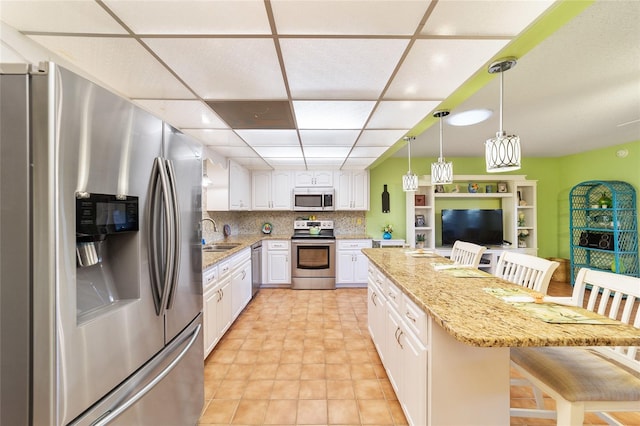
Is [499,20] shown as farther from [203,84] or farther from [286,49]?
[203,84]

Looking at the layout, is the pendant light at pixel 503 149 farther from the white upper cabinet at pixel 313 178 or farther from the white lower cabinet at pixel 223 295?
the white upper cabinet at pixel 313 178

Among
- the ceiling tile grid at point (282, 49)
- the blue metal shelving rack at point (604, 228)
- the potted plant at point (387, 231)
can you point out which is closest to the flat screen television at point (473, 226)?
the potted plant at point (387, 231)

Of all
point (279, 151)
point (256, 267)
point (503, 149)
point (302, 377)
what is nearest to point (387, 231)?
point (256, 267)

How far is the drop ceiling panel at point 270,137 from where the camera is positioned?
8.98 ft

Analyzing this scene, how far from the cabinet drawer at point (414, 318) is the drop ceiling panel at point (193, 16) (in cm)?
161

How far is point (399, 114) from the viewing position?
2254 millimetres

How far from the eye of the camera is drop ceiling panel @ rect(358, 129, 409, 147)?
2736 millimetres

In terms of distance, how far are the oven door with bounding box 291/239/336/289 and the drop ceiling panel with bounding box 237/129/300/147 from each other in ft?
6.60

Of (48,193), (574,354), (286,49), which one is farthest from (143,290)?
(574,354)

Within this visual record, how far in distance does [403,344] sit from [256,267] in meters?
3.12

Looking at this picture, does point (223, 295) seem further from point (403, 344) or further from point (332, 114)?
point (332, 114)

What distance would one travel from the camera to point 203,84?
178cm

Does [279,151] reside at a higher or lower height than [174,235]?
higher

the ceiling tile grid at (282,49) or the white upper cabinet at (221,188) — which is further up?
the ceiling tile grid at (282,49)
